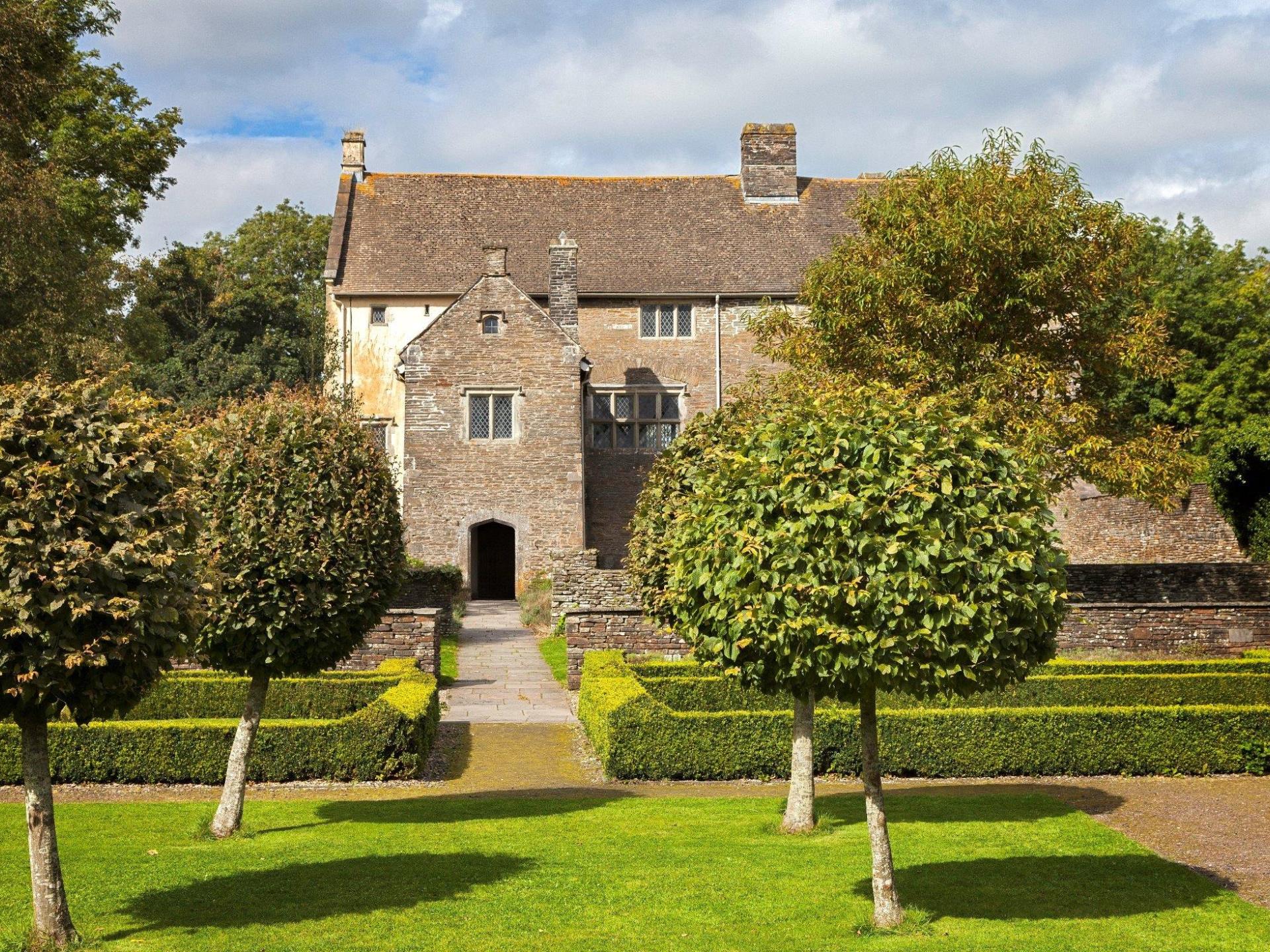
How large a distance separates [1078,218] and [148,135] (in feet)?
85.3

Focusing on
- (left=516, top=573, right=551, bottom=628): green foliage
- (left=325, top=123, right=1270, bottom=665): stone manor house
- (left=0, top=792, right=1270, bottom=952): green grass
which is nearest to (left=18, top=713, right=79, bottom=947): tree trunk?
(left=0, top=792, right=1270, bottom=952): green grass

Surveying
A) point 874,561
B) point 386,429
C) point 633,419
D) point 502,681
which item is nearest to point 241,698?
point 502,681

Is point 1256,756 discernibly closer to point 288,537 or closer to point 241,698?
point 288,537

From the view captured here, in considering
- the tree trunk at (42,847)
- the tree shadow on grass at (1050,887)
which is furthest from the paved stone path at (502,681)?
the tree trunk at (42,847)

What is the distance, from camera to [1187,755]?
A: 1625 centimetres

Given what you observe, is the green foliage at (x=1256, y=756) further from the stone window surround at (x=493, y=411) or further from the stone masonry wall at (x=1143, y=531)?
the stone window surround at (x=493, y=411)

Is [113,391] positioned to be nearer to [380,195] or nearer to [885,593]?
[885,593]

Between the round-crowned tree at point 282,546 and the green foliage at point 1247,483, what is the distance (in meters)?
25.4

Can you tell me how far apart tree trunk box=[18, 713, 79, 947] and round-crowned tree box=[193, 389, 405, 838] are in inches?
136

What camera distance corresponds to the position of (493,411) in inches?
1464

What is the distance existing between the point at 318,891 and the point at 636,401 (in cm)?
3076

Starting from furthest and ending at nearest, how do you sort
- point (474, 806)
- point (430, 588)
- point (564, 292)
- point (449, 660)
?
point (564, 292), point (430, 588), point (449, 660), point (474, 806)

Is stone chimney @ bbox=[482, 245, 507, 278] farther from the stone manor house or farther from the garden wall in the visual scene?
the garden wall

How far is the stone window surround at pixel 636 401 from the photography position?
132ft
